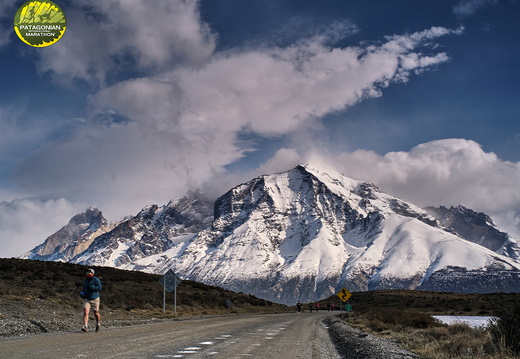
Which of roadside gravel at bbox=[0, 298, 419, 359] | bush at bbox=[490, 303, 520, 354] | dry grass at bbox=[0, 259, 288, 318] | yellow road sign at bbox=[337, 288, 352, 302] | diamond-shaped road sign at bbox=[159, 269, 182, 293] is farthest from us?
yellow road sign at bbox=[337, 288, 352, 302]

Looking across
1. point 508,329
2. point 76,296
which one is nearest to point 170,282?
point 76,296

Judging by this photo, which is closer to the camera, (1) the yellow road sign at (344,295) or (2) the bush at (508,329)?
(2) the bush at (508,329)

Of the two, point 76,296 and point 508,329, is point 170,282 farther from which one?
point 508,329

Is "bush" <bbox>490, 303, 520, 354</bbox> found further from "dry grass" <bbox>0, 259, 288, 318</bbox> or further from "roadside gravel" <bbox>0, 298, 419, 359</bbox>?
"dry grass" <bbox>0, 259, 288, 318</bbox>

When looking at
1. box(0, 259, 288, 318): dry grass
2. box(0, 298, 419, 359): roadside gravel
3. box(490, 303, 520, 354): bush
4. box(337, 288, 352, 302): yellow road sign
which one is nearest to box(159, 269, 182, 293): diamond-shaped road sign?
box(0, 259, 288, 318): dry grass

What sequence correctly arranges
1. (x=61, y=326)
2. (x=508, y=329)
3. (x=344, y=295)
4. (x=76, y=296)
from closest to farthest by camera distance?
(x=508, y=329) → (x=61, y=326) → (x=76, y=296) → (x=344, y=295)

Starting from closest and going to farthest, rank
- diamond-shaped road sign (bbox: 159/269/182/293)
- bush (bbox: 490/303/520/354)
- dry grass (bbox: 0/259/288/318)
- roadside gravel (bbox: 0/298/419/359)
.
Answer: bush (bbox: 490/303/520/354) < roadside gravel (bbox: 0/298/419/359) < dry grass (bbox: 0/259/288/318) < diamond-shaped road sign (bbox: 159/269/182/293)

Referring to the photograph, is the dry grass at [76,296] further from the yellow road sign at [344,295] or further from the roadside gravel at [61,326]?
the yellow road sign at [344,295]

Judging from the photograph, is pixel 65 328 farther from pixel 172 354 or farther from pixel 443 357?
pixel 443 357

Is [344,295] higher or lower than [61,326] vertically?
higher

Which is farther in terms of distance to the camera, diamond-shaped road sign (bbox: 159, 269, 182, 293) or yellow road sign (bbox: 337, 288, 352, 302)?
yellow road sign (bbox: 337, 288, 352, 302)

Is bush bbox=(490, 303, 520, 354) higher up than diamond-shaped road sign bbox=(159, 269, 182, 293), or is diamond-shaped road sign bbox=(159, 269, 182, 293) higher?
diamond-shaped road sign bbox=(159, 269, 182, 293)

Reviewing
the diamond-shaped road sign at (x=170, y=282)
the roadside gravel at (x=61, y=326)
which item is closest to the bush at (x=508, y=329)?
the roadside gravel at (x=61, y=326)

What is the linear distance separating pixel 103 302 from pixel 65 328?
1517 cm
